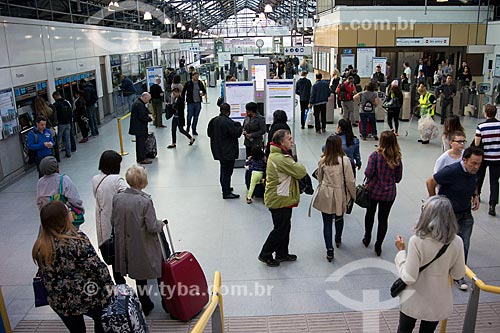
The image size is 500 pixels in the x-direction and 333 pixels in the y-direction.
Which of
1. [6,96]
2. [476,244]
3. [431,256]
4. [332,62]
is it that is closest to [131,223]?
[431,256]

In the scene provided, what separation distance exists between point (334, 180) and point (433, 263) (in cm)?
224

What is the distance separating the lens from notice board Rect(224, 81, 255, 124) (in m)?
9.55

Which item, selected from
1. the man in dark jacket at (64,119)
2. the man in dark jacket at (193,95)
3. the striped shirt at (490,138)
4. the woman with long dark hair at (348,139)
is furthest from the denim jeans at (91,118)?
the striped shirt at (490,138)

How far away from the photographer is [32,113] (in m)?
10.5

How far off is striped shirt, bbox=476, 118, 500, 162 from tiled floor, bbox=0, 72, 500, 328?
95 cm

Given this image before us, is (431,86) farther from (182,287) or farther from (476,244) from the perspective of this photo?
(182,287)

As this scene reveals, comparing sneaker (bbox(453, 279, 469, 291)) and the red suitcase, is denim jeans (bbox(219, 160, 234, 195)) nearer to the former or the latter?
the red suitcase

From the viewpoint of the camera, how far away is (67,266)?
127 inches

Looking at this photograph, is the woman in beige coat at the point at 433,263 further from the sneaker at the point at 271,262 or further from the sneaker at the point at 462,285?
the sneaker at the point at 271,262

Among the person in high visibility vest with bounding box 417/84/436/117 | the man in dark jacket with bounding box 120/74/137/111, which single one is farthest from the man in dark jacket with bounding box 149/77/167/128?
the person in high visibility vest with bounding box 417/84/436/117

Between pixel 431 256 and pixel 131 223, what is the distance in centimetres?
244

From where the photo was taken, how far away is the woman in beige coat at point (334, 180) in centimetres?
514

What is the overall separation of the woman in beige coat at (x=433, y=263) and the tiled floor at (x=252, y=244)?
1.38 m

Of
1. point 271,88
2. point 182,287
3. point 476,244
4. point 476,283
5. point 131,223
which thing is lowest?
point 476,244
